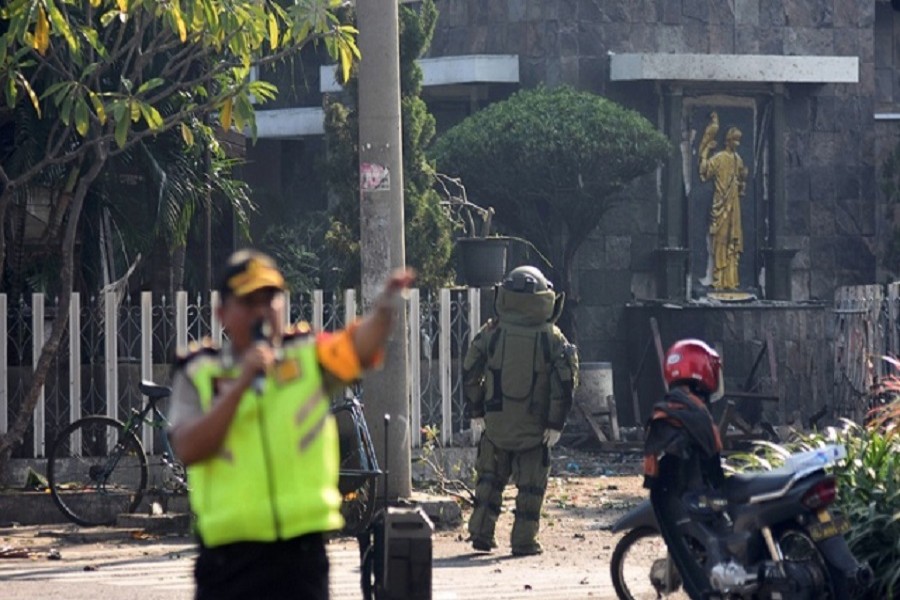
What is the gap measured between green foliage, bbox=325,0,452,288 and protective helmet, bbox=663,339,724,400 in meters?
10.1

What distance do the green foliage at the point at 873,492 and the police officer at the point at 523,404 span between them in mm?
2172

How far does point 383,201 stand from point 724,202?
45.2 feet

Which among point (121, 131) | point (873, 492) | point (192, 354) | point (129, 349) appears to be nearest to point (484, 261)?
point (129, 349)

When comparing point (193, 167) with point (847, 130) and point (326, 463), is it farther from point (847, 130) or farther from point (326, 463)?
point (847, 130)

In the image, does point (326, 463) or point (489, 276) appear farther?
point (489, 276)

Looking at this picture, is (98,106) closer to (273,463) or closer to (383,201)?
(383,201)

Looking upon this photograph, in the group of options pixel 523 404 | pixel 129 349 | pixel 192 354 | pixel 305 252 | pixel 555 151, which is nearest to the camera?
pixel 192 354

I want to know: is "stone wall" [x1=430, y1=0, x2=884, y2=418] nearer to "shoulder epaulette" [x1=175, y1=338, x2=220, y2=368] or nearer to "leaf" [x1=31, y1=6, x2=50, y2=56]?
"leaf" [x1=31, y1=6, x2=50, y2=56]

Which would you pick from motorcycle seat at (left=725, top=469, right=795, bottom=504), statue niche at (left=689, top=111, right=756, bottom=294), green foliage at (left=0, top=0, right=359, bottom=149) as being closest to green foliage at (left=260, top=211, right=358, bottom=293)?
statue niche at (left=689, top=111, right=756, bottom=294)

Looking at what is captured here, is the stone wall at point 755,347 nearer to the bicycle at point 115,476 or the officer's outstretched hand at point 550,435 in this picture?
the bicycle at point 115,476

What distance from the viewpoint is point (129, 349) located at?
48.7 feet

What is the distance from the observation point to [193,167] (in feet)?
53.3

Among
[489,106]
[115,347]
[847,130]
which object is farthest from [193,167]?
[847,130]

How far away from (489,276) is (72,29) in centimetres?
625
